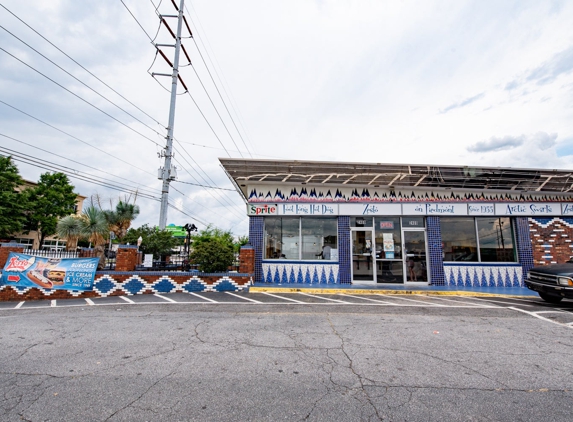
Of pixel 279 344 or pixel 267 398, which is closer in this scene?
pixel 267 398

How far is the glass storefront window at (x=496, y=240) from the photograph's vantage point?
1313 centimetres

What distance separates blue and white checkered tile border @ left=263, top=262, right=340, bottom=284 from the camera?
43.6 ft

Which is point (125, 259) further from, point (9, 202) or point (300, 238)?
point (9, 202)

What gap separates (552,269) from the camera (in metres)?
8.67

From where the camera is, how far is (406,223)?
13.5 m

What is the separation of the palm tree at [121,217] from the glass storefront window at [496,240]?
75.6 feet

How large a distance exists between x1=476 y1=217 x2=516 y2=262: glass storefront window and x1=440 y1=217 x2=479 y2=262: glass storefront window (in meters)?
0.33

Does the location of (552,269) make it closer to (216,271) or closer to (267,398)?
(267,398)

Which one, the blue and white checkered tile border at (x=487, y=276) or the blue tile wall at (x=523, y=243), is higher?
the blue tile wall at (x=523, y=243)

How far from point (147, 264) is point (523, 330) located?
12079mm

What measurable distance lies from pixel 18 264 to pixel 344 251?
12.7m

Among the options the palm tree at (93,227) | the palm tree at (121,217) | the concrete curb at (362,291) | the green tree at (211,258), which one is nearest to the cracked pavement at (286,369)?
the concrete curb at (362,291)

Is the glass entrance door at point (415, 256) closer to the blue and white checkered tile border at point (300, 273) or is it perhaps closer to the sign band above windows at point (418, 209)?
the sign band above windows at point (418, 209)

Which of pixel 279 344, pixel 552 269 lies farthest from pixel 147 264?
pixel 552 269
